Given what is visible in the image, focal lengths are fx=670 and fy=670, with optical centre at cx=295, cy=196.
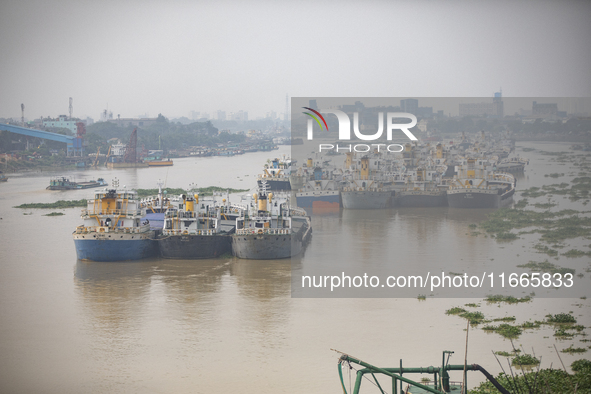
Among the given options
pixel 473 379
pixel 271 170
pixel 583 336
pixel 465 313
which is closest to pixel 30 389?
pixel 473 379

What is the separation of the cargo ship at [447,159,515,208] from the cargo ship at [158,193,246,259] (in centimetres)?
1041

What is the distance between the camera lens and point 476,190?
75.7 ft

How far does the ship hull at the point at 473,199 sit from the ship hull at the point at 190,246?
11062 mm

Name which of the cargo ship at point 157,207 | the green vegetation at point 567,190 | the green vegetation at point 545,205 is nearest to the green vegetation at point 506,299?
the cargo ship at point 157,207

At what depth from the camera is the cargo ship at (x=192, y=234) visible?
571 inches

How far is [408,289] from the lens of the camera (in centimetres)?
1230

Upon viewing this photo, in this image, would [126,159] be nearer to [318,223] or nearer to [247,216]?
[318,223]

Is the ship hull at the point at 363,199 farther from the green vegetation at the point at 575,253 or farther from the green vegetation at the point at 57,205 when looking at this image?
the green vegetation at the point at 57,205

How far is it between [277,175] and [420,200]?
7092mm

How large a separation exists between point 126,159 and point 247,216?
111 feet

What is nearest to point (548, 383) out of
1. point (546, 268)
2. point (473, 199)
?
point (546, 268)

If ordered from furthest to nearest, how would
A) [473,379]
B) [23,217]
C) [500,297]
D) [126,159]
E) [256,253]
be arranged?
[126,159]
[23,217]
[256,253]
[500,297]
[473,379]

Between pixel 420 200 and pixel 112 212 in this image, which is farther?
pixel 420 200

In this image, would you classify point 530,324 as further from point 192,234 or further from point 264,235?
point 192,234
